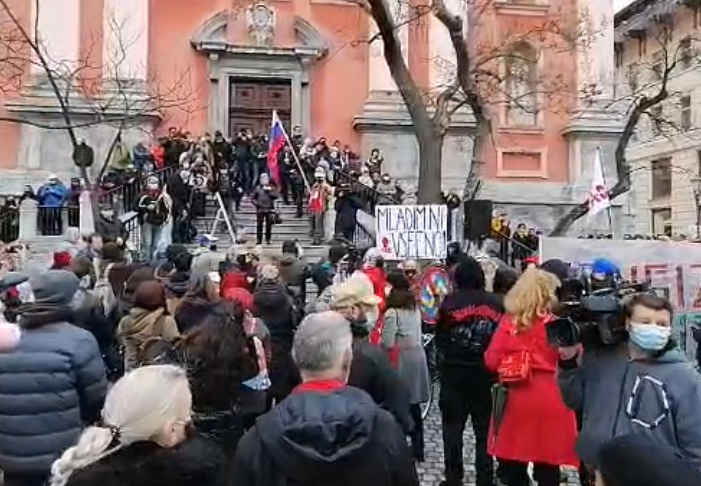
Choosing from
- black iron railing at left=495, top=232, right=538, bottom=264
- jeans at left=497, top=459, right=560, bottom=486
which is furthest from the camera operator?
black iron railing at left=495, top=232, right=538, bottom=264

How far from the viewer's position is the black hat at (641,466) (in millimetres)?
1944

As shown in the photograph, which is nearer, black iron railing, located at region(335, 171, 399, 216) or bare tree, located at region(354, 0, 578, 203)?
bare tree, located at region(354, 0, 578, 203)

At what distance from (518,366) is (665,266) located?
150 inches

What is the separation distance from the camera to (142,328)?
579cm

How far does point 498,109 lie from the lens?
26578mm

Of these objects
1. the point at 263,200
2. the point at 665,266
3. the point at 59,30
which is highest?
the point at 59,30

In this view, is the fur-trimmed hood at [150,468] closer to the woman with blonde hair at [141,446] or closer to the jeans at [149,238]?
the woman with blonde hair at [141,446]

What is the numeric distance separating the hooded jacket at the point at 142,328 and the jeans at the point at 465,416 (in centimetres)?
229

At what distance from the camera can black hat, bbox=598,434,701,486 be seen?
1.94 m

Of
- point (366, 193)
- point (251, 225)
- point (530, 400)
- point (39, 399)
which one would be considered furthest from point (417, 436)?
point (251, 225)

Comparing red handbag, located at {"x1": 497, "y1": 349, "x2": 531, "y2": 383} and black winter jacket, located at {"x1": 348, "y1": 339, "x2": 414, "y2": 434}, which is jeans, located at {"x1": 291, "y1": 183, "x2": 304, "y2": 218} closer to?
red handbag, located at {"x1": 497, "y1": 349, "x2": 531, "y2": 383}

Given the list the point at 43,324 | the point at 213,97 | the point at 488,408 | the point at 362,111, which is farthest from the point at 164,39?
the point at 43,324

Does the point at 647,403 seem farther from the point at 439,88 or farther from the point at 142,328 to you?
the point at 439,88

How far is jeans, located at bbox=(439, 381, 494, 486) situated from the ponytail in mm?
4440
